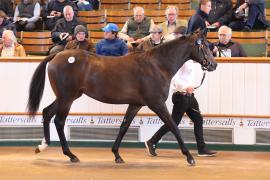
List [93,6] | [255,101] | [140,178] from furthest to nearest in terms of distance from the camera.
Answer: [93,6] → [255,101] → [140,178]

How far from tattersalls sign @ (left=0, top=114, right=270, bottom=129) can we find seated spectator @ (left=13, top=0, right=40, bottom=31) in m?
3.59

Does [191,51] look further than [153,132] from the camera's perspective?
No

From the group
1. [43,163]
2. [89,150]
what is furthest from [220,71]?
[43,163]

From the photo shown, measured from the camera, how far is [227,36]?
36.1ft

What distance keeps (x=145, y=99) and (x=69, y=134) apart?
2.05 metres

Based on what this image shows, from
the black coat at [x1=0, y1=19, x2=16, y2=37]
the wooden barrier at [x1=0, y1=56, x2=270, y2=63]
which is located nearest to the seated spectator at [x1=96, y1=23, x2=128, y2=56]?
the wooden barrier at [x1=0, y1=56, x2=270, y2=63]

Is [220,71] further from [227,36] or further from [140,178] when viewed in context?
[140,178]

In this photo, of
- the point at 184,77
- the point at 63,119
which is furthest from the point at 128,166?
the point at 184,77

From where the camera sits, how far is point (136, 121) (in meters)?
11.0

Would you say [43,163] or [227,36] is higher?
[227,36]

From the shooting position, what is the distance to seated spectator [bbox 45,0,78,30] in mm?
13859

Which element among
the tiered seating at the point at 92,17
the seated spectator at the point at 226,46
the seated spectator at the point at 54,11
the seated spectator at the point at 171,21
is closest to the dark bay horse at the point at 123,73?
the seated spectator at the point at 226,46

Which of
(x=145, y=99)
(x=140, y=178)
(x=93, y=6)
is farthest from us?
(x=93, y=6)

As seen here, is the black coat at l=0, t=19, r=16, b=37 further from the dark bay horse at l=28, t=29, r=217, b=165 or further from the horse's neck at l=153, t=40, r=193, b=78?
the horse's neck at l=153, t=40, r=193, b=78
